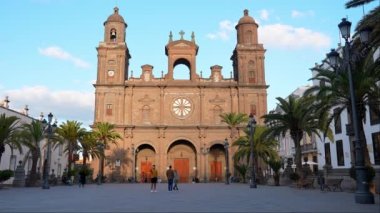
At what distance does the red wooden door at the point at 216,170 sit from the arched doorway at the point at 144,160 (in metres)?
8.01

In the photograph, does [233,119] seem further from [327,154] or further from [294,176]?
[294,176]

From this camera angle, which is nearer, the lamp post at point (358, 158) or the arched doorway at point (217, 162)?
the lamp post at point (358, 158)

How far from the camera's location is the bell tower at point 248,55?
50.8 m

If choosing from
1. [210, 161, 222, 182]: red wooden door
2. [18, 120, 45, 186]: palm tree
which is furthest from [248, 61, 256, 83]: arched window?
[18, 120, 45, 186]: palm tree

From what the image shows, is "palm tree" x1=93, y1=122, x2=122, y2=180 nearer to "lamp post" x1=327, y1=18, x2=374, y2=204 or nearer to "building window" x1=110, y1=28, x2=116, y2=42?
"building window" x1=110, y1=28, x2=116, y2=42

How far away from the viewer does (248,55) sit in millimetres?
51531

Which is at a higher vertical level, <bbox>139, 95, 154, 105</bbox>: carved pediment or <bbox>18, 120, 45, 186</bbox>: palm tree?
<bbox>139, 95, 154, 105</bbox>: carved pediment

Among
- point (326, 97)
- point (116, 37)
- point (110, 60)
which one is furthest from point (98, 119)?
point (326, 97)

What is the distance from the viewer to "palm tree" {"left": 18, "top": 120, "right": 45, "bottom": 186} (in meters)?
32.4

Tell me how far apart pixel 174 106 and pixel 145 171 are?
31.8 ft

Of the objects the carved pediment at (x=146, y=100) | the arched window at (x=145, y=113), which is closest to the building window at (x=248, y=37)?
the carved pediment at (x=146, y=100)

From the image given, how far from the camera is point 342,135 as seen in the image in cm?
3177

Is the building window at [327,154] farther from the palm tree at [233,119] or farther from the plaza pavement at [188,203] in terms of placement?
the plaza pavement at [188,203]

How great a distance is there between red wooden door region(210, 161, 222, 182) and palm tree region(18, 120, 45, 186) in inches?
900
